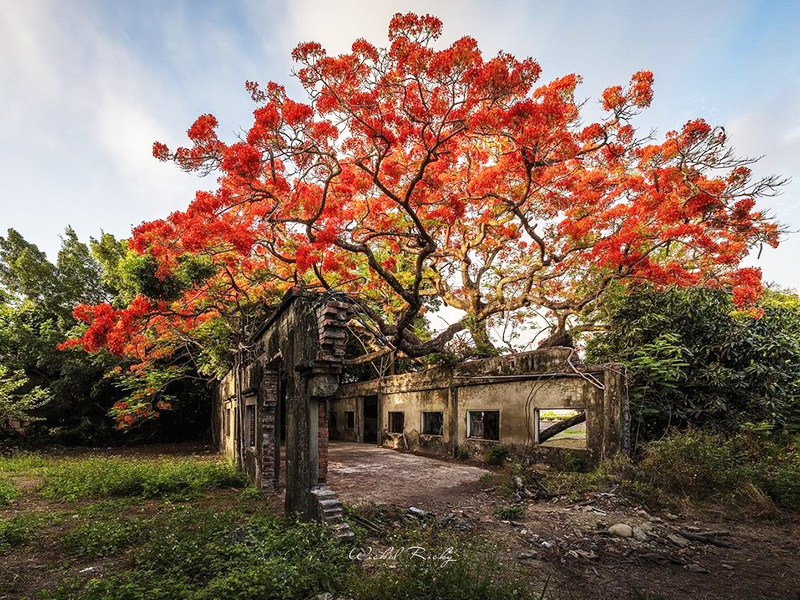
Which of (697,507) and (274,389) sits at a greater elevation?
(274,389)

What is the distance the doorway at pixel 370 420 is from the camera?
18620 millimetres

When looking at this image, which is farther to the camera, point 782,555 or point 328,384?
point 328,384

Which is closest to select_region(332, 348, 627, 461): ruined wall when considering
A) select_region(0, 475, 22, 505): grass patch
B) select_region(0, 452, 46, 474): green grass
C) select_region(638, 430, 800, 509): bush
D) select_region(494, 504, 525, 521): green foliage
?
select_region(638, 430, 800, 509): bush

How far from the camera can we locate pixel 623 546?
16.7 feet

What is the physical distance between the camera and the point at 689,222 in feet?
33.6

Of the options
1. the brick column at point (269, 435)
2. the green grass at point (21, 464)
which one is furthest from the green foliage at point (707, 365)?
the green grass at point (21, 464)

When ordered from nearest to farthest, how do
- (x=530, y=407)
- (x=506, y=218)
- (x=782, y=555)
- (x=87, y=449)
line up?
(x=782, y=555)
(x=530, y=407)
(x=506, y=218)
(x=87, y=449)

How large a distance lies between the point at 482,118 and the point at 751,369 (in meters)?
7.13

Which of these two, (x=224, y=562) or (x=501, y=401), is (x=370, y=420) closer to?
(x=501, y=401)

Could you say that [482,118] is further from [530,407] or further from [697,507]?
[697,507]

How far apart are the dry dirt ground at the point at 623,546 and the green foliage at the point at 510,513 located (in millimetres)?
91

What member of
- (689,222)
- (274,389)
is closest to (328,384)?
(274,389)

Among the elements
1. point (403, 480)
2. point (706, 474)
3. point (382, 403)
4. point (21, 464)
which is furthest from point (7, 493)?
point (706, 474)

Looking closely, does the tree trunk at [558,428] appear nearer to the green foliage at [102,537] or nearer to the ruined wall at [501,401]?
the ruined wall at [501,401]
